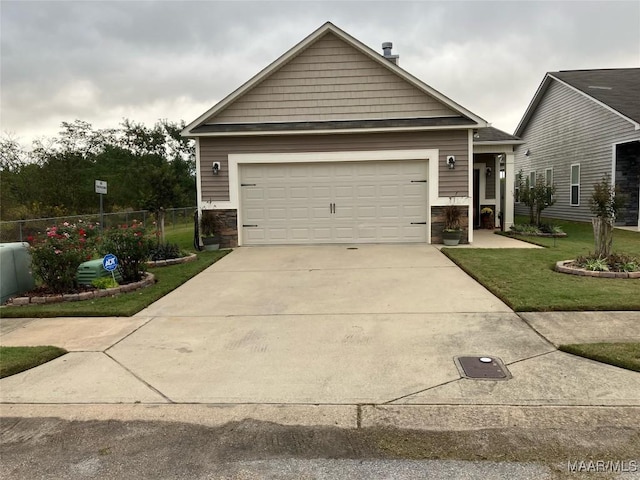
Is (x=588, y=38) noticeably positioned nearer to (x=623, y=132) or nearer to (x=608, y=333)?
(x=623, y=132)

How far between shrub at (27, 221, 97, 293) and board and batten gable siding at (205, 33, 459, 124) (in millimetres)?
6452

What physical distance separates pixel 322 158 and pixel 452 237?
4111 mm

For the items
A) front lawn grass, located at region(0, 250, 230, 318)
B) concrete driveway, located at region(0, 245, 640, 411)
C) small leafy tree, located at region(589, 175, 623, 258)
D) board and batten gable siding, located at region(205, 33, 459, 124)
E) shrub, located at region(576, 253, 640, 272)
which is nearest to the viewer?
concrete driveway, located at region(0, 245, 640, 411)

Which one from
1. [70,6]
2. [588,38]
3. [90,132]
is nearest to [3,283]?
[70,6]

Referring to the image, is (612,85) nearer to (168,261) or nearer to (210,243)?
(210,243)

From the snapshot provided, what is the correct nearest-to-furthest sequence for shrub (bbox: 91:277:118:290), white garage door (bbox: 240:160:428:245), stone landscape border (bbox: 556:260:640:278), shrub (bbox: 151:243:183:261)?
1. shrub (bbox: 91:277:118:290)
2. stone landscape border (bbox: 556:260:640:278)
3. shrub (bbox: 151:243:183:261)
4. white garage door (bbox: 240:160:428:245)

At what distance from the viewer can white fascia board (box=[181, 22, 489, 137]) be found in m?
12.3

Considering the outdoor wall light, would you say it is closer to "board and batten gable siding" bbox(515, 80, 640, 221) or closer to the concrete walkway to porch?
the concrete walkway to porch

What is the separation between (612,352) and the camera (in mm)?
4328

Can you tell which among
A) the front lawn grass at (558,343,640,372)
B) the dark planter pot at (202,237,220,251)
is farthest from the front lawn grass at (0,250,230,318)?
the front lawn grass at (558,343,640,372)

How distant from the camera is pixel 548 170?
72.6ft

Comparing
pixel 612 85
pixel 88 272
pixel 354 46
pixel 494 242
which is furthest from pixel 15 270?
pixel 612 85

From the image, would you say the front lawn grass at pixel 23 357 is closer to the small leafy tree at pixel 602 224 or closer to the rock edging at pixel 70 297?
the rock edging at pixel 70 297

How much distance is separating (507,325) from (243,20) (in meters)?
11.0
